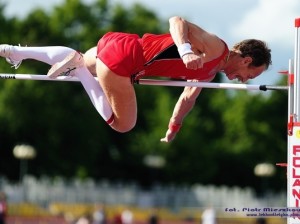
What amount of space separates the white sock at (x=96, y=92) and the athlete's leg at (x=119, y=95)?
5cm

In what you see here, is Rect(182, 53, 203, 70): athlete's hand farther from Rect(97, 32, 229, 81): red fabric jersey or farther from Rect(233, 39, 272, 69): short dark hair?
Rect(233, 39, 272, 69): short dark hair

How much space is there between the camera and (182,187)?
4866cm

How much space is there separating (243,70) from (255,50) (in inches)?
7.6

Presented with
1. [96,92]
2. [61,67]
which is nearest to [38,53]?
[61,67]

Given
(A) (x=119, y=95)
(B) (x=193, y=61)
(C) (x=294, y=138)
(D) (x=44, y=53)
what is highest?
(D) (x=44, y=53)

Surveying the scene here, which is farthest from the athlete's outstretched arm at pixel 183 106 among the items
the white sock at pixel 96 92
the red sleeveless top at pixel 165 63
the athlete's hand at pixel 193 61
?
the athlete's hand at pixel 193 61

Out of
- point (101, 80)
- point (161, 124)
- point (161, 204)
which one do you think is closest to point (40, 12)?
point (161, 124)

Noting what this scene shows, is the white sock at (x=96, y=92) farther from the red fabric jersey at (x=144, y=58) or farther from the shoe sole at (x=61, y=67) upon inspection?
the red fabric jersey at (x=144, y=58)

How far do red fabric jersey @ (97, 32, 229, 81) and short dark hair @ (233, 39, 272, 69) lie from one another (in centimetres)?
15

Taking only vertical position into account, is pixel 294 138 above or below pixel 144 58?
below

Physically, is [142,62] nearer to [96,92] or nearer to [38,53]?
[96,92]

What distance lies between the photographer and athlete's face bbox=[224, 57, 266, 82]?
8445 millimetres

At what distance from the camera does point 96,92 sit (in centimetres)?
862

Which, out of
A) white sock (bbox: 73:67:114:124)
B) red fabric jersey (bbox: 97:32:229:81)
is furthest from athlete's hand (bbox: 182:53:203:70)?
white sock (bbox: 73:67:114:124)
